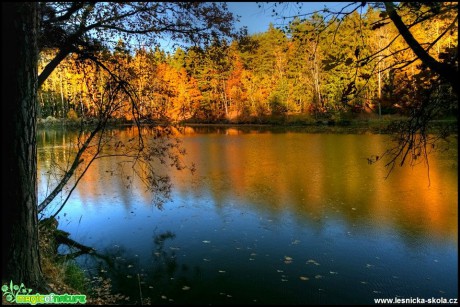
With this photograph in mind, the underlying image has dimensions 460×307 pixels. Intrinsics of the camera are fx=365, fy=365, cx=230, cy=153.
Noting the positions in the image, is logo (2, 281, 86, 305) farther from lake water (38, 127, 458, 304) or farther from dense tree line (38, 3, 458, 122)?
dense tree line (38, 3, 458, 122)

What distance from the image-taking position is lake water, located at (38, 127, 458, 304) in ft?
16.4

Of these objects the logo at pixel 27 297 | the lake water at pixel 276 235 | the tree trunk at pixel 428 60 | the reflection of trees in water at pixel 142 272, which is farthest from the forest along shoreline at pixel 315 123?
the tree trunk at pixel 428 60

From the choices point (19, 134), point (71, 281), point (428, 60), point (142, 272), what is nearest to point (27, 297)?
point (19, 134)

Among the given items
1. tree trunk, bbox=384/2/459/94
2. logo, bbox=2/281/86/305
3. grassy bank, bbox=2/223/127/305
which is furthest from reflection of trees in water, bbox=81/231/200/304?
tree trunk, bbox=384/2/459/94

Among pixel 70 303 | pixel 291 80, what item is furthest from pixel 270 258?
pixel 291 80

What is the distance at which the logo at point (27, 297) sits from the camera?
3086mm

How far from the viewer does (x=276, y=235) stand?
6.98 metres

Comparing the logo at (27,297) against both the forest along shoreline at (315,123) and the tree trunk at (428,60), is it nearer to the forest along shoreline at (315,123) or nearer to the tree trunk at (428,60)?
the tree trunk at (428,60)

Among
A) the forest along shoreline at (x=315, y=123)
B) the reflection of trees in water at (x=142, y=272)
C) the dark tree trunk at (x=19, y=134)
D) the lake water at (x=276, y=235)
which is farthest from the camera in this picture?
the forest along shoreline at (x=315, y=123)

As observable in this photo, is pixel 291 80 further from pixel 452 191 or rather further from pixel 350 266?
pixel 350 266

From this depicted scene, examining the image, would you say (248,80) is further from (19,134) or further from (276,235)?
(19,134)

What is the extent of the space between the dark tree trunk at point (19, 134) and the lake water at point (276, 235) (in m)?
1.89

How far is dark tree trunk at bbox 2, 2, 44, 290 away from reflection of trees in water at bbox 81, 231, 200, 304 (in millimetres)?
1881

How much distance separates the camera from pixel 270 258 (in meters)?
5.94
